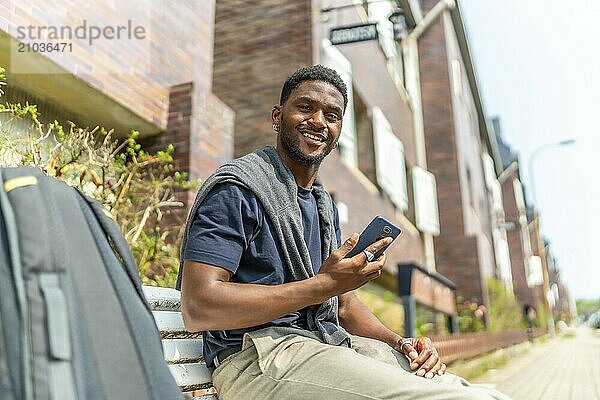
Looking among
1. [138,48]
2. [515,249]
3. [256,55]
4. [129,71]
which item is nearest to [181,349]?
[129,71]

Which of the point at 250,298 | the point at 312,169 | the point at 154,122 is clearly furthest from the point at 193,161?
the point at 250,298

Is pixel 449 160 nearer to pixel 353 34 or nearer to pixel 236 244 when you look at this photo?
pixel 353 34

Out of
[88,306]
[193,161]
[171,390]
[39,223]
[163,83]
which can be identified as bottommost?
[171,390]

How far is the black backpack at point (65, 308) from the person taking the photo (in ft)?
2.86

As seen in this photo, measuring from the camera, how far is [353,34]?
7.24 metres

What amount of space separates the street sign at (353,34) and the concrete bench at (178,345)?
5.69m

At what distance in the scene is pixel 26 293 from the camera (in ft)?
2.94

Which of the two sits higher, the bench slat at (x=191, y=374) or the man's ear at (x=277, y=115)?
the man's ear at (x=277, y=115)

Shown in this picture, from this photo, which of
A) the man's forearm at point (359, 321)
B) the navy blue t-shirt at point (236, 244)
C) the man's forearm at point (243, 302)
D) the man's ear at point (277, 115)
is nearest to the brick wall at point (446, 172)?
the man's forearm at point (359, 321)

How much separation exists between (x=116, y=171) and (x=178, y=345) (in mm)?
2304

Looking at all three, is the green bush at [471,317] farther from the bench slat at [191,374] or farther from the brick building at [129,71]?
the bench slat at [191,374]

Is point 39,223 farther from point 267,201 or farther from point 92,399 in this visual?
point 267,201

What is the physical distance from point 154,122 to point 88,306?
3.67 meters

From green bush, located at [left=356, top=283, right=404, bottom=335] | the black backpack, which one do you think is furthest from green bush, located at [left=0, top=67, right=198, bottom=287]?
green bush, located at [left=356, top=283, right=404, bottom=335]
